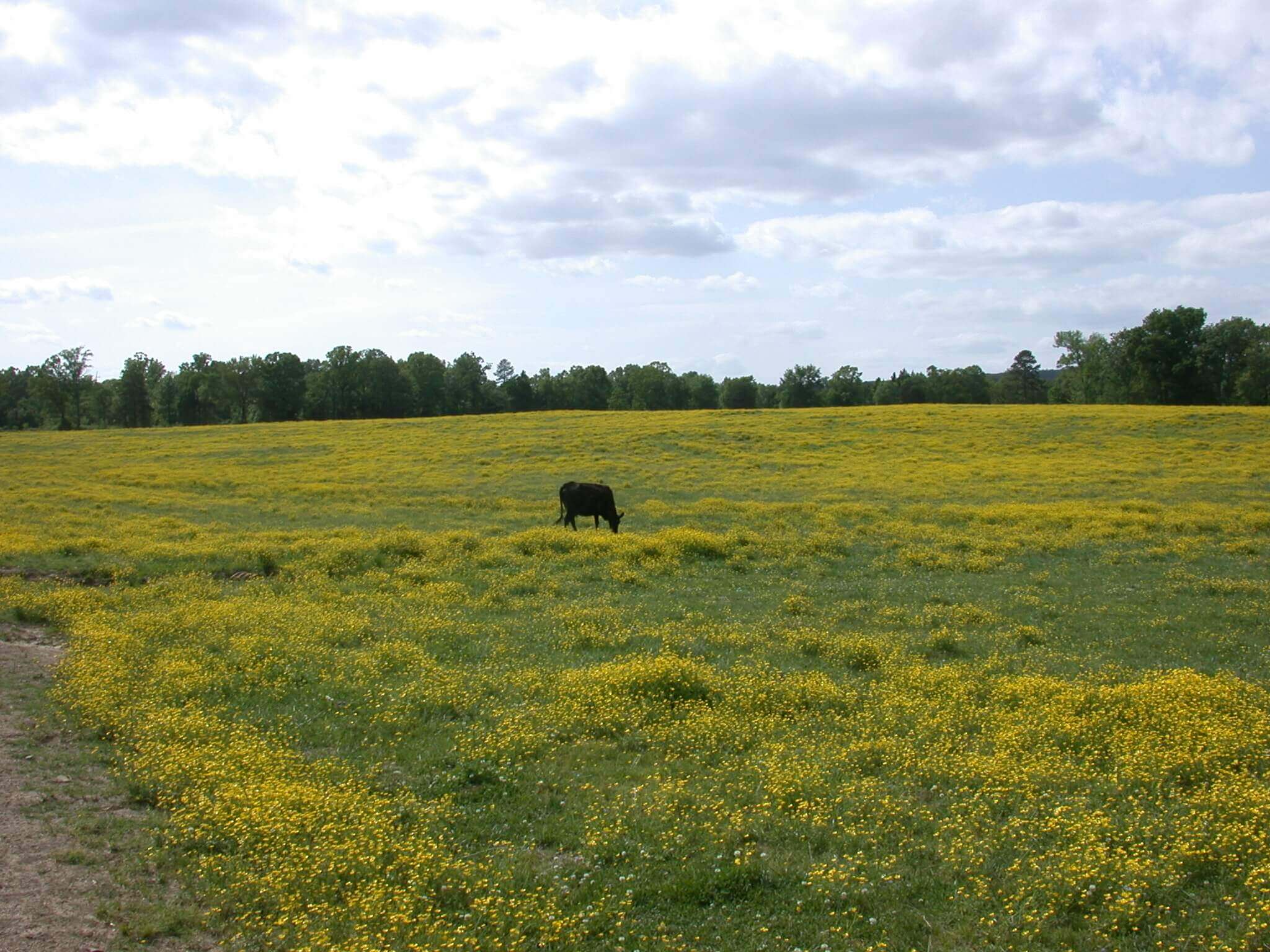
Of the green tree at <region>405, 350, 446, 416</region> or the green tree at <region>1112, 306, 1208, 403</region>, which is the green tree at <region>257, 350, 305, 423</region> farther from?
the green tree at <region>1112, 306, 1208, 403</region>

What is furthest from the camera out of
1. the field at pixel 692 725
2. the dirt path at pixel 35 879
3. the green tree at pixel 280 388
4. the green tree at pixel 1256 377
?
the green tree at pixel 280 388

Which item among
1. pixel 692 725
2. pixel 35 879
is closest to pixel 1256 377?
pixel 692 725

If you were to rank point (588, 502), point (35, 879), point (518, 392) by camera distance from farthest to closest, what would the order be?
point (518, 392) → point (588, 502) → point (35, 879)

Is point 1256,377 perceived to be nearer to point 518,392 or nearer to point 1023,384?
point 1023,384

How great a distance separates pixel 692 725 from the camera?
1011 centimetres

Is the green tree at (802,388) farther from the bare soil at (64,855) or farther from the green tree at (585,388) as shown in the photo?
the bare soil at (64,855)

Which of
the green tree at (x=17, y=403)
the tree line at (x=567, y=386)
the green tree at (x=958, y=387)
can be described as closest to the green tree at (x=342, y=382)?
the tree line at (x=567, y=386)

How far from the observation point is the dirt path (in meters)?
6.23

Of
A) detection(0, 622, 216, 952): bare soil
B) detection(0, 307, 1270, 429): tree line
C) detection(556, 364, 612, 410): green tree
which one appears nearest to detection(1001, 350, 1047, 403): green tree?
detection(0, 307, 1270, 429): tree line

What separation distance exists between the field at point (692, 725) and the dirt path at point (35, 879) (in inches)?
28.4

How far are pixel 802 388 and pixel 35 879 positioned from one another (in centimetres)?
11908

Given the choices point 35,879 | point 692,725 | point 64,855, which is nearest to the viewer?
point 35,879

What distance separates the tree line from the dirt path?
3618 inches

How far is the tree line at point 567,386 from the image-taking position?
8462 cm
